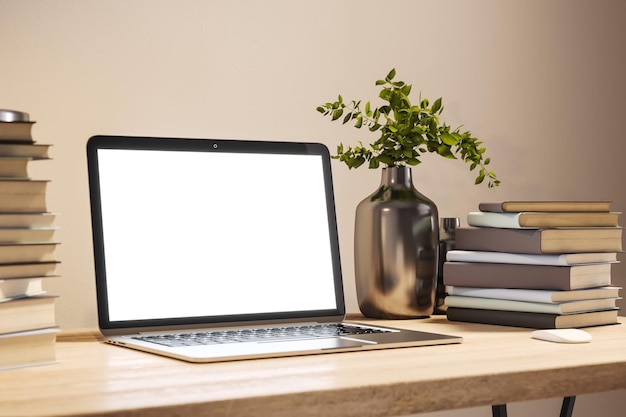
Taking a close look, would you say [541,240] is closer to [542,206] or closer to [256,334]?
[542,206]

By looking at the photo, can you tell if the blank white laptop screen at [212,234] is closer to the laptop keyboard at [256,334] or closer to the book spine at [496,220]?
the laptop keyboard at [256,334]

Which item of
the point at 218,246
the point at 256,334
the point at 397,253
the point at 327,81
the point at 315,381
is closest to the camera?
the point at 315,381

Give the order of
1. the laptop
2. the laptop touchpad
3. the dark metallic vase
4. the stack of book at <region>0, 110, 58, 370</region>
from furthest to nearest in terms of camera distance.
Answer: the dark metallic vase < the laptop < the laptop touchpad < the stack of book at <region>0, 110, 58, 370</region>

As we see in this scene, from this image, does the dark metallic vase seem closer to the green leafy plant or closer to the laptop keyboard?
the green leafy plant

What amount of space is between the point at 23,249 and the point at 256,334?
14.6 inches

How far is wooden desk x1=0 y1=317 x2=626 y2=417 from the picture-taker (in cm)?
75

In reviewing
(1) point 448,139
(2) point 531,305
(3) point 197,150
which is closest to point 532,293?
(2) point 531,305

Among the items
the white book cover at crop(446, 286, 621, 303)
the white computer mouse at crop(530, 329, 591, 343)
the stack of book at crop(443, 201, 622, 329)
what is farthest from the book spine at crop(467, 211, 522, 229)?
the white computer mouse at crop(530, 329, 591, 343)

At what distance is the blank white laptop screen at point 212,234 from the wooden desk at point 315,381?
16 cm

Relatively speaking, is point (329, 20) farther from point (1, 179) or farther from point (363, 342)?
point (1, 179)

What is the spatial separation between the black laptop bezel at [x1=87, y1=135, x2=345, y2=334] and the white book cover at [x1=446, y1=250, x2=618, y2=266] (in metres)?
0.22

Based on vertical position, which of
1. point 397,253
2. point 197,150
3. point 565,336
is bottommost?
point 565,336

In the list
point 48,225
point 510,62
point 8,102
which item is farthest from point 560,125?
point 48,225

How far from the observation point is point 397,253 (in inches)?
56.2
